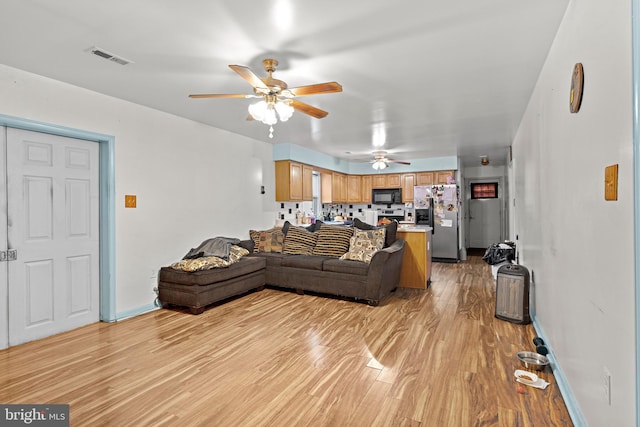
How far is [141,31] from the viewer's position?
2373 millimetres

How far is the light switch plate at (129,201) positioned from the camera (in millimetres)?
3924

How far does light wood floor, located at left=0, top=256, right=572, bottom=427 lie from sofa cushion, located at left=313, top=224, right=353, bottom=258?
1079 mm

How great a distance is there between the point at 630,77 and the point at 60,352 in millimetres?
4143

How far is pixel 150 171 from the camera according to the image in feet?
13.8

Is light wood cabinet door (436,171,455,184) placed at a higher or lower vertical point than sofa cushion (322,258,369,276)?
higher

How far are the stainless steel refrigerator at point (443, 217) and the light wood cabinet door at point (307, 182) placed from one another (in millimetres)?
2668

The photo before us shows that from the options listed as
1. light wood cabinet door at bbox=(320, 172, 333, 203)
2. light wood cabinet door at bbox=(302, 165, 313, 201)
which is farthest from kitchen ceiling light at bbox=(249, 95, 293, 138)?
light wood cabinet door at bbox=(320, 172, 333, 203)

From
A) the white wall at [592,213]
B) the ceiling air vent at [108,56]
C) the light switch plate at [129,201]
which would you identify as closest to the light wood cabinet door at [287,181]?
the light switch plate at [129,201]

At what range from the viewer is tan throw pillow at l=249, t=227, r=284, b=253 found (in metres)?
5.50

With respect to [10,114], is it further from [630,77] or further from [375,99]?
[630,77]

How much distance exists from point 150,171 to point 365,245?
9.55ft

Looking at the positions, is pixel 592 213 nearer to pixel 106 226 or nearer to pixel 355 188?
pixel 106 226

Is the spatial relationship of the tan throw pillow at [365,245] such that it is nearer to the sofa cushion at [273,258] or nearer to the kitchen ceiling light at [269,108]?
the sofa cushion at [273,258]

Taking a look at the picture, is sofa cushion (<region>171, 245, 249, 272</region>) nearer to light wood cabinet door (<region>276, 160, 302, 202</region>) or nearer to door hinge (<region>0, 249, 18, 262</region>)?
door hinge (<region>0, 249, 18, 262</region>)
